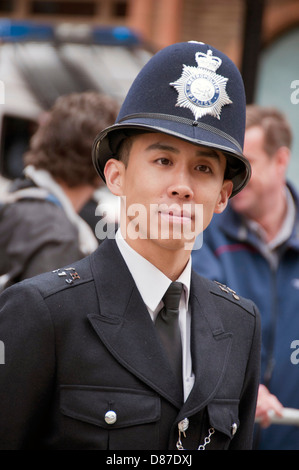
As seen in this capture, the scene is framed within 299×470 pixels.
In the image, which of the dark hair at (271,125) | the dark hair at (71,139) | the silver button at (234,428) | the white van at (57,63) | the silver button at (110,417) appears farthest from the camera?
the white van at (57,63)

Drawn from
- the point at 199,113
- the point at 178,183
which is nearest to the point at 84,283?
the point at 178,183

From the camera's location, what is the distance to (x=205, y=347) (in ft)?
7.75

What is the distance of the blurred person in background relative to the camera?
353 cm

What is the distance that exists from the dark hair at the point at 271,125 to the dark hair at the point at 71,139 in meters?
0.82

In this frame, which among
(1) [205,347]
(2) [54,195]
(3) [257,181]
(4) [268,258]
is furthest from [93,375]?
(3) [257,181]

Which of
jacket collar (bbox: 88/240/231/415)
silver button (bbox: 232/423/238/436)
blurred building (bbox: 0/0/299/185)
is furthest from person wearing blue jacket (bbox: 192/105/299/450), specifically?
blurred building (bbox: 0/0/299/185)

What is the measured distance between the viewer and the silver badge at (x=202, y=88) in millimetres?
2336

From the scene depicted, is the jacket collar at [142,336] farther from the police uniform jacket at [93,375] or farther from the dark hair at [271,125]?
the dark hair at [271,125]

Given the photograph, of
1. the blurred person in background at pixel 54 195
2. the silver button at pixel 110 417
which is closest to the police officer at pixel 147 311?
the silver button at pixel 110 417

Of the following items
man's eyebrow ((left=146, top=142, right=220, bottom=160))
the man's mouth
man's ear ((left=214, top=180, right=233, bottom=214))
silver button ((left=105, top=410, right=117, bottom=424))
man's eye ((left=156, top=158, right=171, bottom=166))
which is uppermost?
man's eyebrow ((left=146, top=142, right=220, bottom=160))

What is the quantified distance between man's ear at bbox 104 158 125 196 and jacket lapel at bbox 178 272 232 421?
1.22 ft

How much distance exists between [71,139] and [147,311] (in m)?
1.98

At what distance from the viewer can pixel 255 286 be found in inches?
158

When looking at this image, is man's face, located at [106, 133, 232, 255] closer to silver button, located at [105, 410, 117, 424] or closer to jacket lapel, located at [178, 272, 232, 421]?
jacket lapel, located at [178, 272, 232, 421]
